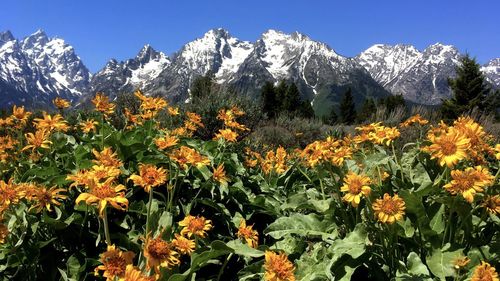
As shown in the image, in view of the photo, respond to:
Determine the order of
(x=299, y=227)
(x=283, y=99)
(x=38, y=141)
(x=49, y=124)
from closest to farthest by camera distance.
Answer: (x=299, y=227) < (x=38, y=141) < (x=49, y=124) < (x=283, y=99)

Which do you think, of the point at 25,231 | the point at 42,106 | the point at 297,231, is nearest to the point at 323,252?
the point at 297,231

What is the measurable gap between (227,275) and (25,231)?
3.54ft

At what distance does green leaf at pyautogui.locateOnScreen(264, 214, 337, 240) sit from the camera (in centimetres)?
246

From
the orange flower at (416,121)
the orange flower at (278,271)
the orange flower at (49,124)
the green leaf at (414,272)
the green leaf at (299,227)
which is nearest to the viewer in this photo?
the orange flower at (278,271)

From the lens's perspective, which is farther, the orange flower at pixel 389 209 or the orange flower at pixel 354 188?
the orange flower at pixel 354 188

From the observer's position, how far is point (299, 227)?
100 inches

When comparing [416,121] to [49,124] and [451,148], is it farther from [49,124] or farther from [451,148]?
[49,124]

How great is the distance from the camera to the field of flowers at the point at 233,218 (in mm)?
1895

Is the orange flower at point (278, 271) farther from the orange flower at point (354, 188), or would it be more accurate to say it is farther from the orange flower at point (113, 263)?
the orange flower at point (113, 263)

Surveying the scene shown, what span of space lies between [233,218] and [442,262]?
4.05 ft

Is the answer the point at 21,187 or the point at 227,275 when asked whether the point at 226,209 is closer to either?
the point at 227,275

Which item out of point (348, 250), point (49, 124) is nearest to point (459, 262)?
point (348, 250)

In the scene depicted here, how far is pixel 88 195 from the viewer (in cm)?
173

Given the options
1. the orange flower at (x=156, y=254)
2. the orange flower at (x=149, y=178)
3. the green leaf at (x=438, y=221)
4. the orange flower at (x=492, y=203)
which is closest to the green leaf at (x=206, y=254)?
the orange flower at (x=156, y=254)
